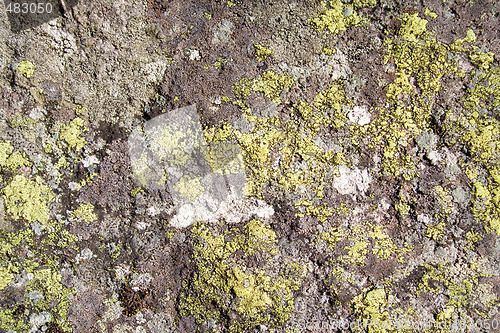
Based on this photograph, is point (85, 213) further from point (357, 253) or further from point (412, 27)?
point (412, 27)

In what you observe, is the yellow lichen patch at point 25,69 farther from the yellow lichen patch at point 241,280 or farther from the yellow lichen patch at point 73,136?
the yellow lichen patch at point 241,280

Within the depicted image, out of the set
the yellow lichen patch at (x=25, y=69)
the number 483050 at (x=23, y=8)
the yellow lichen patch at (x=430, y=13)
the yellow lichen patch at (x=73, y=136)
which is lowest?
the yellow lichen patch at (x=73, y=136)

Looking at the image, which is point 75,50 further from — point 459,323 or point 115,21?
point 459,323

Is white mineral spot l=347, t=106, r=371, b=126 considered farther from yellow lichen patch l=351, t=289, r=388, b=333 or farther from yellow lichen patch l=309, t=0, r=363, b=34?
yellow lichen patch l=351, t=289, r=388, b=333

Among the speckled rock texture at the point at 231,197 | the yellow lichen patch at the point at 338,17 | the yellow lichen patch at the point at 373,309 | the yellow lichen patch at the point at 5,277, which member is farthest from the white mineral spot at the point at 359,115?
the yellow lichen patch at the point at 5,277

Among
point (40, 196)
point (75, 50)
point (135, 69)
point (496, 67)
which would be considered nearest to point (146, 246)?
point (40, 196)

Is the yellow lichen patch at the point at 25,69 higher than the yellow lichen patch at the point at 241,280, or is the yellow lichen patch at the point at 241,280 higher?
the yellow lichen patch at the point at 25,69

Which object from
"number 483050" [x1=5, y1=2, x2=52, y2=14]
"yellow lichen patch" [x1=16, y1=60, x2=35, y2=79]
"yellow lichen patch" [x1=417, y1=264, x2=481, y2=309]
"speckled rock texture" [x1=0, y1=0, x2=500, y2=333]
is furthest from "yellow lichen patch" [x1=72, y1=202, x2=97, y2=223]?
"yellow lichen patch" [x1=417, y1=264, x2=481, y2=309]
